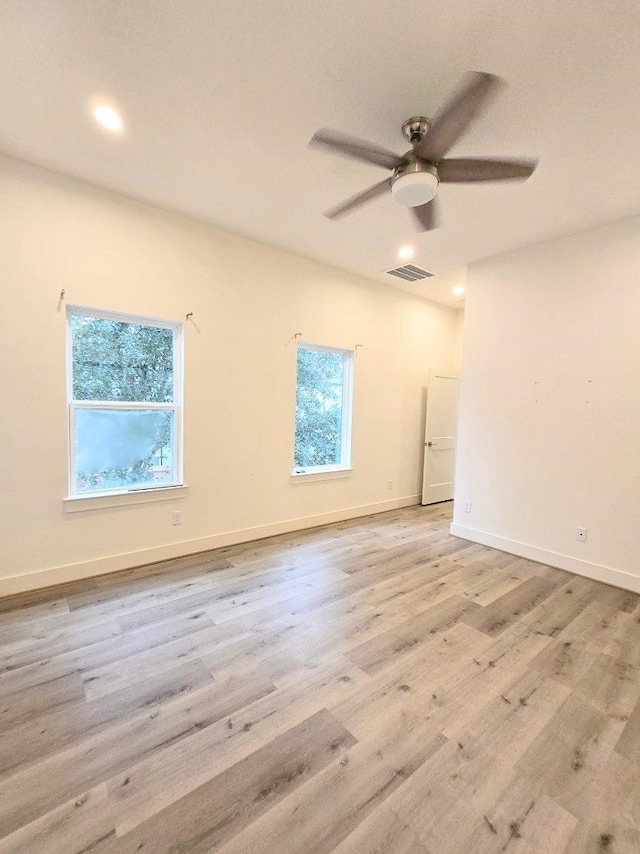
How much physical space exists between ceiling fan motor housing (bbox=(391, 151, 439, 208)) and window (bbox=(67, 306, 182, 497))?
2.16 meters

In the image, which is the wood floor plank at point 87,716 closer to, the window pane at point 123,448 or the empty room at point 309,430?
the empty room at point 309,430

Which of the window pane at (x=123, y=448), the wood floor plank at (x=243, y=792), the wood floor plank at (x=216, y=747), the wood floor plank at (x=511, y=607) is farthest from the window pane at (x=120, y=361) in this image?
the wood floor plank at (x=511, y=607)

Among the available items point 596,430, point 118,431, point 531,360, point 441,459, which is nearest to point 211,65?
point 118,431

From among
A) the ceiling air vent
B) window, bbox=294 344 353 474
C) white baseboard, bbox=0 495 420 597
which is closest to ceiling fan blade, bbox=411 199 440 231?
the ceiling air vent

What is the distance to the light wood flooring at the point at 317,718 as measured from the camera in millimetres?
1215

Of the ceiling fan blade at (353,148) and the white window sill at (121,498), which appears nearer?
the ceiling fan blade at (353,148)

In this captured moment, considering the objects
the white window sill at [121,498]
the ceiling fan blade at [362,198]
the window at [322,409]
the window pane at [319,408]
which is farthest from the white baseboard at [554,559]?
the ceiling fan blade at [362,198]

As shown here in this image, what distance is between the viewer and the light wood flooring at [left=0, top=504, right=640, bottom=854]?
1215mm

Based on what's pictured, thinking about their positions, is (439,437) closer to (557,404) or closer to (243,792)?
(557,404)

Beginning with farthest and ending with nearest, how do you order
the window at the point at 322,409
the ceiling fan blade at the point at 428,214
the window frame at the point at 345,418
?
the window frame at the point at 345,418, the window at the point at 322,409, the ceiling fan blade at the point at 428,214

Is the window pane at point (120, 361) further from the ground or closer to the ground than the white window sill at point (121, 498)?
further from the ground

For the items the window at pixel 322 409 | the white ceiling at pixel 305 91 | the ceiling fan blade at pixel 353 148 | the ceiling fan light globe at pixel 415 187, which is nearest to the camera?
the white ceiling at pixel 305 91

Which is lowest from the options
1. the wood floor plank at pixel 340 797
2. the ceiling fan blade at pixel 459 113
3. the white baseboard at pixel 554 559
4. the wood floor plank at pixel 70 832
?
the wood floor plank at pixel 70 832

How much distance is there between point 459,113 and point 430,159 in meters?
0.36
